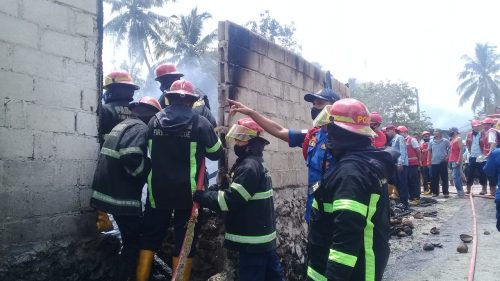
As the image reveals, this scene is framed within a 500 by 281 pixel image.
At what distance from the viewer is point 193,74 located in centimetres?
2884

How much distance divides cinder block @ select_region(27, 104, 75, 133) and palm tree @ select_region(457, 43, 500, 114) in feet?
143

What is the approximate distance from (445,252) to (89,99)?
16.6 ft

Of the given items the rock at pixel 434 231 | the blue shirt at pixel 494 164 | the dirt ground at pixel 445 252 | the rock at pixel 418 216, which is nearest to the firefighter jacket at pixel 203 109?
the dirt ground at pixel 445 252

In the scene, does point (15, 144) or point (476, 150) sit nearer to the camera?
point (15, 144)

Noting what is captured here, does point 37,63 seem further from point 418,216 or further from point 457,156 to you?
point 457,156

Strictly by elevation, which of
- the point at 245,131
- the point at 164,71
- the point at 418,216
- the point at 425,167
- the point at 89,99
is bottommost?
the point at 418,216

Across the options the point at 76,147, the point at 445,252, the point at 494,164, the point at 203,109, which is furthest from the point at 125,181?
the point at 445,252

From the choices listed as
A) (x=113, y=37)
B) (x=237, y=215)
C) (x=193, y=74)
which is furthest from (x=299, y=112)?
(x=113, y=37)

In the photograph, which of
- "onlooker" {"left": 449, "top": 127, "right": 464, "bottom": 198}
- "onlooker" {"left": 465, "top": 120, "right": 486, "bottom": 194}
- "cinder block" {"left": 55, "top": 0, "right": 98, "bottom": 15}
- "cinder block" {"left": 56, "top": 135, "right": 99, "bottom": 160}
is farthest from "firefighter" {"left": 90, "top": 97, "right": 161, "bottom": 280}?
"onlooker" {"left": 449, "top": 127, "right": 464, "bottom": 198}

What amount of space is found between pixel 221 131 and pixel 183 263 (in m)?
1.37

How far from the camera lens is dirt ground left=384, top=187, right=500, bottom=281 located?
15.3 ft

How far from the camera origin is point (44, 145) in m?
3.35

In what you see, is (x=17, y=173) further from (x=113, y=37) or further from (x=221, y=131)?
(x=113, y=37)

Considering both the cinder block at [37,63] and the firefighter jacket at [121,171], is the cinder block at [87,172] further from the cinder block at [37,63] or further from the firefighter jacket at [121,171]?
the cinder block at [37,63]
